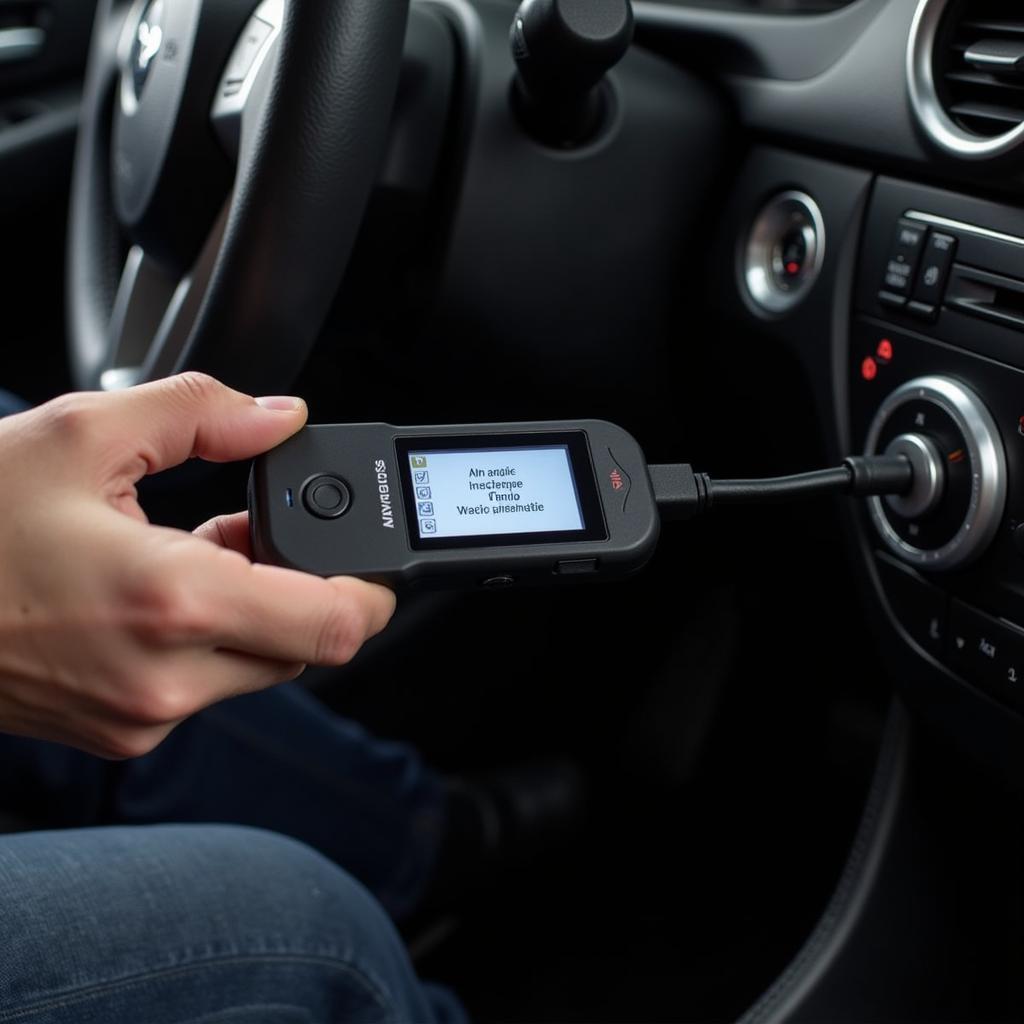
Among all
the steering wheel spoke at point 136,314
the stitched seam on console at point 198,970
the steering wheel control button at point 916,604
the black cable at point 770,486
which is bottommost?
the stitched seam on console at point 198,970

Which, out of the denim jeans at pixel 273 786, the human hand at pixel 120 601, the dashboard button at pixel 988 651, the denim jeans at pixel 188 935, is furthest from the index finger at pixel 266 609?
the denim jeans at pixel 273 786

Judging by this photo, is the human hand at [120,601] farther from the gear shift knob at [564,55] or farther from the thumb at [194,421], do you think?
the gear shift knob at [564,55]

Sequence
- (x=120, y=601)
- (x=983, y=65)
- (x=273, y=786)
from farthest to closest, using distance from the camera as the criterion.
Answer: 1. (x=273, y=786)
2. (x=983, y=65)
3. (x=120, y=601)

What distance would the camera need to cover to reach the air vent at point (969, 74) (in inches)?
24.0

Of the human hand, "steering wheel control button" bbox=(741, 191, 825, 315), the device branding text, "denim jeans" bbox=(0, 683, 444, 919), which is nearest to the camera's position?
the human hand

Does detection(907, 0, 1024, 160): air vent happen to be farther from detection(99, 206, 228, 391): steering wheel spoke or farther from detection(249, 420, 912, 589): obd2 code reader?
detection(99, 206, 228, 391): steering wheel spoke

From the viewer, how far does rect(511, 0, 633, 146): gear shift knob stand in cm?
68

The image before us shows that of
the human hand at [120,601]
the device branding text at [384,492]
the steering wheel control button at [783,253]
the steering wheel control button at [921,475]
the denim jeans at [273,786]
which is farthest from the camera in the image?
the denim jeans at [273,786]

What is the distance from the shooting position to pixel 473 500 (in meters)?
0.55

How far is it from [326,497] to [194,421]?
0.22 ft

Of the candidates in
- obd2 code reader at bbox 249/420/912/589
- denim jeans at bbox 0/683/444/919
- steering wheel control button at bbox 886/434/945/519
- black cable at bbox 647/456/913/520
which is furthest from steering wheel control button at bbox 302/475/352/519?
denim jeans at bbox 0/683/444/919

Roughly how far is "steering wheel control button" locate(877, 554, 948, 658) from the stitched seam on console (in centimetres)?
36

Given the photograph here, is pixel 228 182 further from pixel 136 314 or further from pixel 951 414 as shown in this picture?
pixel 951 414

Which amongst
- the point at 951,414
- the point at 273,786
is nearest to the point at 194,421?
the point at 951,414
